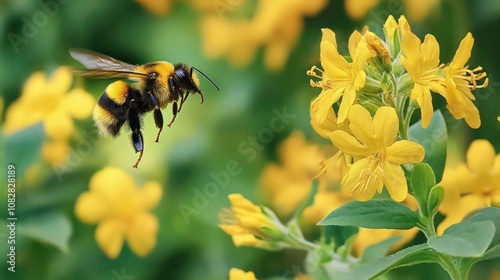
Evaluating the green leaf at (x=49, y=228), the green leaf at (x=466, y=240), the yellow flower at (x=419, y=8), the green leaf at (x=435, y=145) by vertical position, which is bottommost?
the green leaf at (x=49, y=228)

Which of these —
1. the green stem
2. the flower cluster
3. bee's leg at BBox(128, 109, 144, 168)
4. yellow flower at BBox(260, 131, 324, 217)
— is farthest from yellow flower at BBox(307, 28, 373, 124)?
yellow flower at BBox(260, 131, 324, 217)

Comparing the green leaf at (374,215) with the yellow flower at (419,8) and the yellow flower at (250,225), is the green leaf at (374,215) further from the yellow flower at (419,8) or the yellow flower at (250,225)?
the yellow flower at (419,8)

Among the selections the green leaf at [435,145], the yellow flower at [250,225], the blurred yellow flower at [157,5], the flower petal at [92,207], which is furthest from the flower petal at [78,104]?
the green leaf at [435,145]

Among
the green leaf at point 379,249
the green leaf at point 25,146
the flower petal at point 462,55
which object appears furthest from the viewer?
the green leaf at point 25,146

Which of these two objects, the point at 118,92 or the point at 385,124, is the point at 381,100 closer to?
the point at 385,124

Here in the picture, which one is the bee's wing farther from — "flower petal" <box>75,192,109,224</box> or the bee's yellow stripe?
"flower petal" <box>75,192,109,224</box>

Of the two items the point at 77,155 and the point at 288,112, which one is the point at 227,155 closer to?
the point at 288,112
